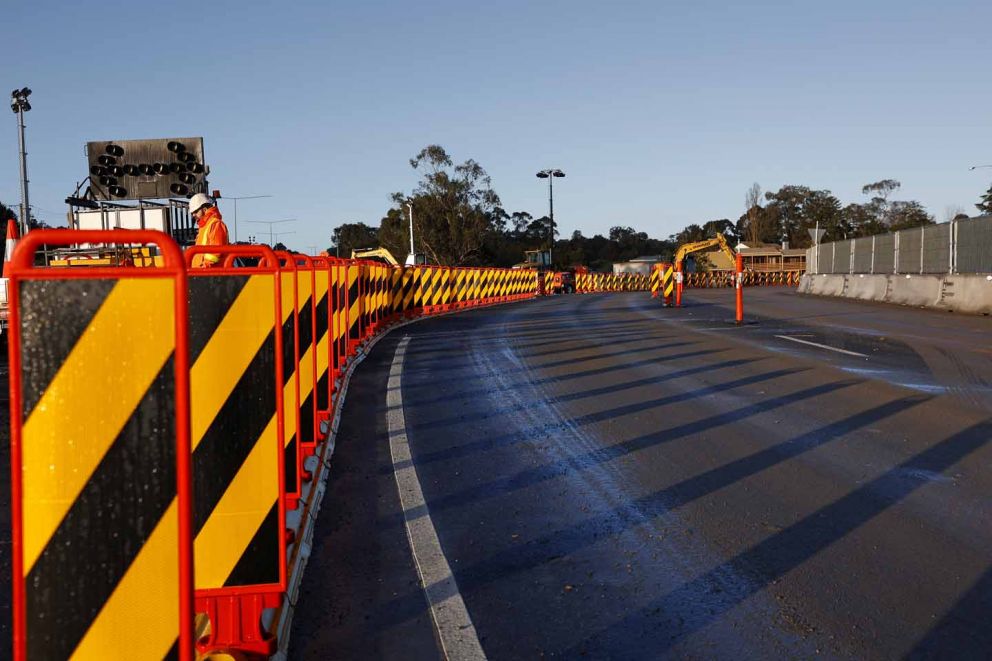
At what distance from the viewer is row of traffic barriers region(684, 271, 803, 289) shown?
7350cm

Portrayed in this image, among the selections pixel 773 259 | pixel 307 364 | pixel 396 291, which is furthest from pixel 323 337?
pixel 773 259

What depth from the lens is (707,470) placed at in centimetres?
647

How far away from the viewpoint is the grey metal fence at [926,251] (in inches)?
911

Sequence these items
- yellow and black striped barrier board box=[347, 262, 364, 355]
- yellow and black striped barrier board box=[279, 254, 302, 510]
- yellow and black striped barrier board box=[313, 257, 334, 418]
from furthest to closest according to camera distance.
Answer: yellow and black striped barrier board box=[347, 262, 364, 355] → yellow and black striped barrier board box=[313, 257, 334, 418] → yellow and black striped barrier board box=[279, 254, 302, 510]

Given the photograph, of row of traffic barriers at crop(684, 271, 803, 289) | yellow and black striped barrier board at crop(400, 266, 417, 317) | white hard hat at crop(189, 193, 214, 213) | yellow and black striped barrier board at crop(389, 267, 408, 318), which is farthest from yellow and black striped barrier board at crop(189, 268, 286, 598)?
row of traffic barriers at crop(684, 271, 803, 289)

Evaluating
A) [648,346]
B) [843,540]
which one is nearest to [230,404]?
[843,540]

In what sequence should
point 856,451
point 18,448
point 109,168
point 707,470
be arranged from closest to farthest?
point 18,448 < point 707,470 < point 856,451 < point 109,168

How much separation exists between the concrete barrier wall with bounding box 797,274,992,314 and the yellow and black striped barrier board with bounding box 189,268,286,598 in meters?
21.9

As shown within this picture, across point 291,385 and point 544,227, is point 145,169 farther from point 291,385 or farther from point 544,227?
point 544,227

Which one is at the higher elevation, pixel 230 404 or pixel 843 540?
pixel 230 404

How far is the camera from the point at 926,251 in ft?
88.3

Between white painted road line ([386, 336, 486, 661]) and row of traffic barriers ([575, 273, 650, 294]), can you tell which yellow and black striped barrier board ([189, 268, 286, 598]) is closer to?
white painted road line ([386, 336, 486, 661])

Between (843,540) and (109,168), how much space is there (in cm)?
1986

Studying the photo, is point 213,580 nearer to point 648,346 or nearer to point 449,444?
point 449,444
